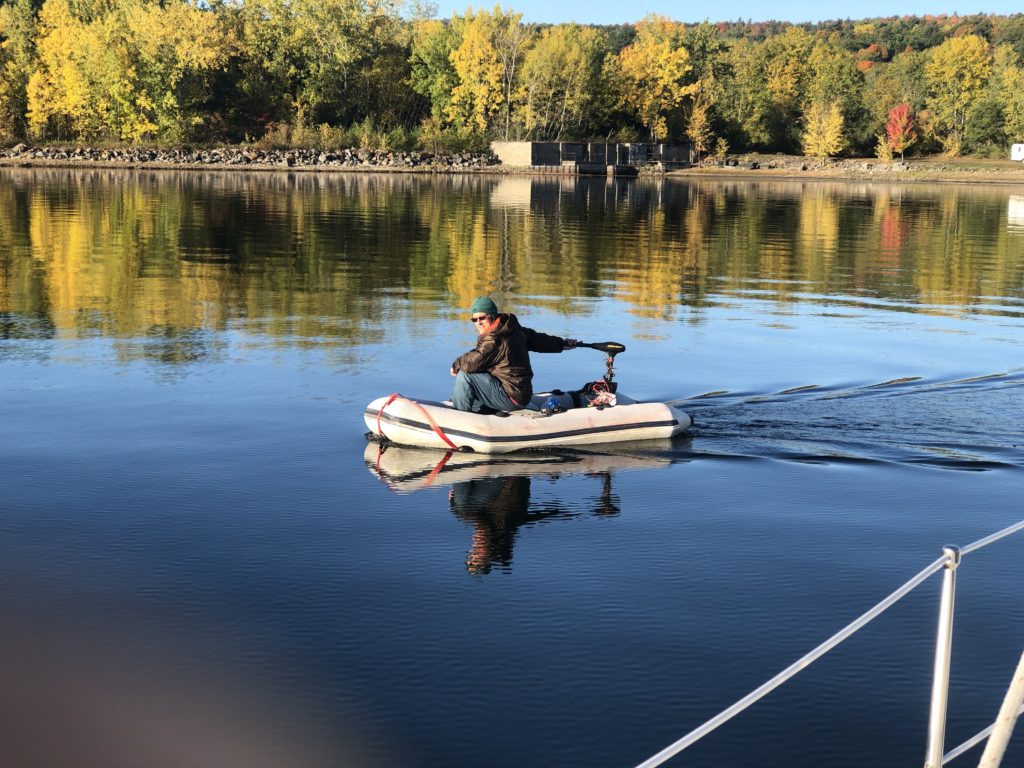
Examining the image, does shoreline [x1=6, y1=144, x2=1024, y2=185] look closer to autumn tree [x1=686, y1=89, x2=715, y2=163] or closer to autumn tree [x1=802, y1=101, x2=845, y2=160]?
autumn tree [x1=802, y1=101, x2=845, y2=160]

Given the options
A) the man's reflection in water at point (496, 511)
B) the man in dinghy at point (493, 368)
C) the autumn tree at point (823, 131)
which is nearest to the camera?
the man's reflection in water at point (496, 511)

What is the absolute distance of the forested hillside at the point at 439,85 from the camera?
95.9 meters

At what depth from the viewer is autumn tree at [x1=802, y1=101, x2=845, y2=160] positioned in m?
110

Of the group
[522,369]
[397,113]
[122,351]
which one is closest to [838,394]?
[522,369]

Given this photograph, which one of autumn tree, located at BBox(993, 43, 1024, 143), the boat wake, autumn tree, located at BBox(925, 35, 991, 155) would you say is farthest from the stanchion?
autumn tree, located at BBox(925, 35, 991, 155)

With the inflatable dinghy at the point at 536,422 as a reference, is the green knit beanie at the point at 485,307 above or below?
above

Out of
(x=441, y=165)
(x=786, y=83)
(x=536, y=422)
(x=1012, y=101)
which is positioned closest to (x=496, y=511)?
(x=536, y=422)

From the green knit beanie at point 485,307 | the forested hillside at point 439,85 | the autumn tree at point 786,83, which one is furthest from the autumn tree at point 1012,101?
the green knit beanie at point 485,307

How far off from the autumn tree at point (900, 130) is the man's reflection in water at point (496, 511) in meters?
108

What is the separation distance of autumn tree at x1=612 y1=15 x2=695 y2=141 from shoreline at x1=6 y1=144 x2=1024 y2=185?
19.1 ft

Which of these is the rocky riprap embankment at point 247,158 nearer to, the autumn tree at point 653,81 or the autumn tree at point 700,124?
the autumn tree at point 653,81

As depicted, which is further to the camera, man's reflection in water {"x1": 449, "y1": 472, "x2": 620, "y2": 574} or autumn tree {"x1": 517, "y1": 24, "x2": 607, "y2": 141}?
autumn tree {"x1": 517, "y1": 24, "x2": 607, "y2": 141}

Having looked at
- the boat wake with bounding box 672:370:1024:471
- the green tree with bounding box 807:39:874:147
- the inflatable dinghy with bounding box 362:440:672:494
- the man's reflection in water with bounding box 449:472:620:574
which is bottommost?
the man's reflection in water with bounding box 449:472:620:574

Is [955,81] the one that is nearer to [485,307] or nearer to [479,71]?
[479,71]
